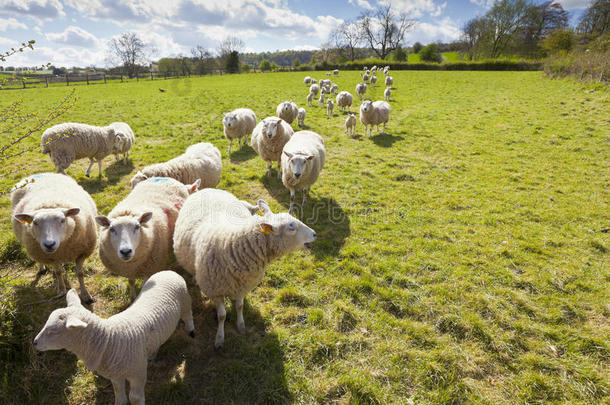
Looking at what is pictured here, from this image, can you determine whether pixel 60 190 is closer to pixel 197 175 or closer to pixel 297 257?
pixel 197 175

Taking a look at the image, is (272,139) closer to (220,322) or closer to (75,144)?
(75,144)

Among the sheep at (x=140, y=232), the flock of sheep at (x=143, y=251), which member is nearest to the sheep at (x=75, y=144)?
the flock of sheep at (x=143, y=251)

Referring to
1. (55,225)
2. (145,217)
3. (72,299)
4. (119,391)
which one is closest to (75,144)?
(55,225)

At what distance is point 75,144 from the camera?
26.2ft

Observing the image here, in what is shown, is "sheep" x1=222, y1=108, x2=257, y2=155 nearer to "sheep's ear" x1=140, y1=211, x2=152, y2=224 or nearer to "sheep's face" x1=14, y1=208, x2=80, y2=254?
"sheep's ear" x1=140, y1=211, x2=152, y2=224

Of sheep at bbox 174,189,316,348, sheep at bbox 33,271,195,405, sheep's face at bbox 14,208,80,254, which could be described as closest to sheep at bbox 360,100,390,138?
sheep at bbox 174,189,316,348

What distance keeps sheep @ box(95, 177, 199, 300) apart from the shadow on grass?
107 inches

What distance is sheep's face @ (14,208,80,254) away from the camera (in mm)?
3590

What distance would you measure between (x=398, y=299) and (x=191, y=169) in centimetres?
512

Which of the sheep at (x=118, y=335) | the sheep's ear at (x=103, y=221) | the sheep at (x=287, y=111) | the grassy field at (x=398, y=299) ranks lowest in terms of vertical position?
the grassy field at (x=398, y=299)

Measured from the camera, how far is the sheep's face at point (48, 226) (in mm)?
3590

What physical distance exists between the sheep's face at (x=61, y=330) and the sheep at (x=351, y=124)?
12.3 meters

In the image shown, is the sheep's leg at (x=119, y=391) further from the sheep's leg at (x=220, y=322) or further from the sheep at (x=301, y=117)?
the sheep at (x=301, y=117)

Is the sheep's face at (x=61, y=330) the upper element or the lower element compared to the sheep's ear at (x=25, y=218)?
lower
